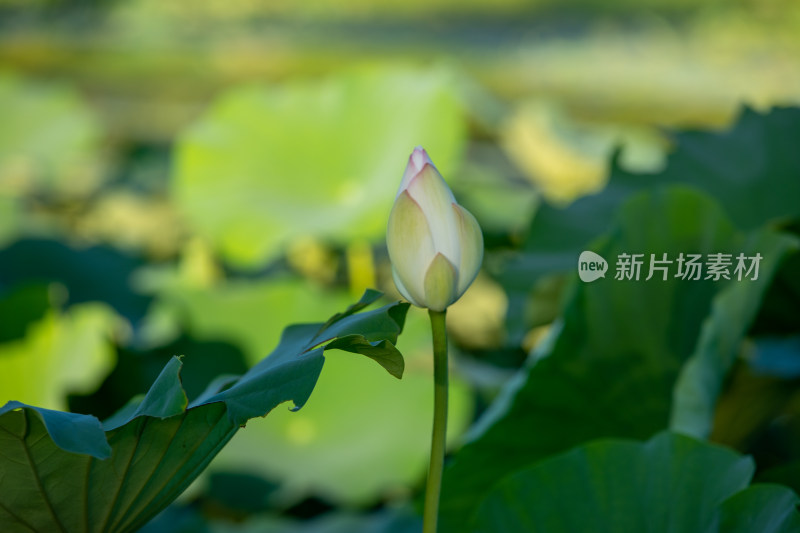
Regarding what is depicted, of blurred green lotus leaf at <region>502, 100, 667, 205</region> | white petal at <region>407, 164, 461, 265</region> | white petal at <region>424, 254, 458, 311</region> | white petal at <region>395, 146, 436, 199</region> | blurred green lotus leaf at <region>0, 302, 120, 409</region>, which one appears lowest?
blurred green lotus leaf at <region>0, 302, 120, 409</region>

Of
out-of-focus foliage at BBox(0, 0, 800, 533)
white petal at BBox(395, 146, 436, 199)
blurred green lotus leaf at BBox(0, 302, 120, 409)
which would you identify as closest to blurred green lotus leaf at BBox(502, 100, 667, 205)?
out-of-focus foliage at BBox(0, 0, 800, 533)

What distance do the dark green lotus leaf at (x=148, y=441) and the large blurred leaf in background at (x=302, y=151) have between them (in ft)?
2.90

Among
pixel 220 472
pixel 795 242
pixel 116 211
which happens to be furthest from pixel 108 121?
pixel 795 242

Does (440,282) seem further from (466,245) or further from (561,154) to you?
(561,154)

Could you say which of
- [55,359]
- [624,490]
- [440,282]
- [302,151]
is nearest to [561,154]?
[302,151]

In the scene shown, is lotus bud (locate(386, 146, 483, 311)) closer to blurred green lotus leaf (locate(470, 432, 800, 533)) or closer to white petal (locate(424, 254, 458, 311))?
white petal (locate(424, 254, 458, 311))

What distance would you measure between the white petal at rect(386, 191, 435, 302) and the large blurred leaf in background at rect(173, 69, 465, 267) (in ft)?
3.00

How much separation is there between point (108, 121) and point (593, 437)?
3.13m

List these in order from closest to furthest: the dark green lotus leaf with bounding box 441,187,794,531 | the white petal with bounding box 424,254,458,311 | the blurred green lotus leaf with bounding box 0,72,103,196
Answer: the white petal with bounding box 424,254,458,311 < the dark green lotus leaf with bounding box 441,187,794,531 < the blurred green lotus leaf with bounding box 0,72,103,196

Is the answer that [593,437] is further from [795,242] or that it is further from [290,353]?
[290,353]

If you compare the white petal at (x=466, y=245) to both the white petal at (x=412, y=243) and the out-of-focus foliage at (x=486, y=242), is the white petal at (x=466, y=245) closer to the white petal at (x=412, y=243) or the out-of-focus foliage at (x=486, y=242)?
the white petal at (x=412, y=243)

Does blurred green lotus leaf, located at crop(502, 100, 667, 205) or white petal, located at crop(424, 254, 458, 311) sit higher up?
blurred green lotus leaf, located at crop(502, 100, 667, 205)

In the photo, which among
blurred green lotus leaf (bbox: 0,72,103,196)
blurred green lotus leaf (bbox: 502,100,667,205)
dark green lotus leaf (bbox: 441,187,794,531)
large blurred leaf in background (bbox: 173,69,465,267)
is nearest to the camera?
dark green lotus leaf (bbox: 441,187,794,531)

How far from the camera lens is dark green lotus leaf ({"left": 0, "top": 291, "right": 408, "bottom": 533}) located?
337mm
